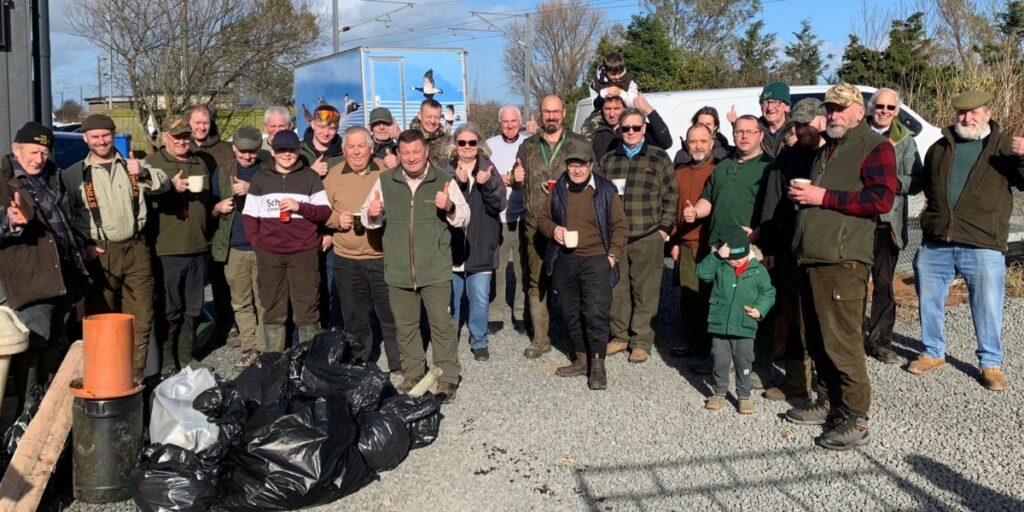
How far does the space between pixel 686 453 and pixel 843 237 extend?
1513 millimetres

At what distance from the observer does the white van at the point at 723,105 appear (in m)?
12.2

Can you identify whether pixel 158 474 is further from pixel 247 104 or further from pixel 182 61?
pixel 247 104

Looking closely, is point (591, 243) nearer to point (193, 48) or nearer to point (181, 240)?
point (181, 240)

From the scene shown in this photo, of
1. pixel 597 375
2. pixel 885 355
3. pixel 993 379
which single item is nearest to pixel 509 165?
pixel 597 375

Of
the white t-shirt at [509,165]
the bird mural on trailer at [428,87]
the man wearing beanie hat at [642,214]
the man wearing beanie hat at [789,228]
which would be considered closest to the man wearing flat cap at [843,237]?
the man wearing beanie hat at [789,228]

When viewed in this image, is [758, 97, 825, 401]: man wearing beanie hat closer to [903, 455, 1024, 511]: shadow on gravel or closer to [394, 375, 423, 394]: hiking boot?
[903, 455, 1024, 511]: shadow on gravel

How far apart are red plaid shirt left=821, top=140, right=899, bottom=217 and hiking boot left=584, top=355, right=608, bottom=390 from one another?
2.04 m

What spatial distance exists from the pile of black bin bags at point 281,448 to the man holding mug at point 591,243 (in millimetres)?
1563

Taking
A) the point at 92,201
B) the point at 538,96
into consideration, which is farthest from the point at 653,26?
the point at 92,201

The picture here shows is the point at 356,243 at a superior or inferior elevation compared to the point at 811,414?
superior

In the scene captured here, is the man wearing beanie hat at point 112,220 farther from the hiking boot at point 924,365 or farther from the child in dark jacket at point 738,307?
the hiking boot at point 924,365

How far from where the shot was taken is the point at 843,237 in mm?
4824

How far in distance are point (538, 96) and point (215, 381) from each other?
37.6 metres

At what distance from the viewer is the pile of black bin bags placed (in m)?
4.20
